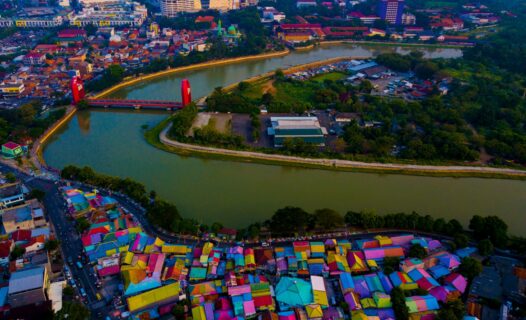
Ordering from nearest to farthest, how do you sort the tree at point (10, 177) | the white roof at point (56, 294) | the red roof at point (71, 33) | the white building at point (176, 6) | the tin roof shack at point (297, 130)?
the white roof at point (56, 294) → the tree at point (10, 177) → the tin roof shack at point (297, 130) → the red roof at point (71, 33) → the white building at point (176, 6)

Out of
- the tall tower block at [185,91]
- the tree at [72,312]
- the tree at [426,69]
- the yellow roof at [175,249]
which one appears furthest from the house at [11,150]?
the tree at [426,69]

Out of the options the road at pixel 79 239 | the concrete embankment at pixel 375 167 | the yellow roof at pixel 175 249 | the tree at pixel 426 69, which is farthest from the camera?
the tree at pixel 426 69

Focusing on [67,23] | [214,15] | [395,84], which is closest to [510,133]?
[395,84]

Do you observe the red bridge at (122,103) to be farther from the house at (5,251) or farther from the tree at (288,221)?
the house at (5,251)

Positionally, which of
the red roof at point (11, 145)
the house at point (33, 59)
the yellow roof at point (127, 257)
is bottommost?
the yellow roof at point (127, 257)

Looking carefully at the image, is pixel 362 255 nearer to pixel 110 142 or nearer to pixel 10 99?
pixel 110 142

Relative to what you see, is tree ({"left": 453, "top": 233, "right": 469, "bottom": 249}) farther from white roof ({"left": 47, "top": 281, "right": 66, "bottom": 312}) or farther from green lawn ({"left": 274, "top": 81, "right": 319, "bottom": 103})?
green lawn ({"left": 274, "top": 81, "right": 319, "bottom": 103})

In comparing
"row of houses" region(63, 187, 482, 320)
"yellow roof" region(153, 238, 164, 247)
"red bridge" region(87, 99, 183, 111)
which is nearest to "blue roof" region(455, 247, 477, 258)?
"row of houses" region(63, 187, 482, 320)
